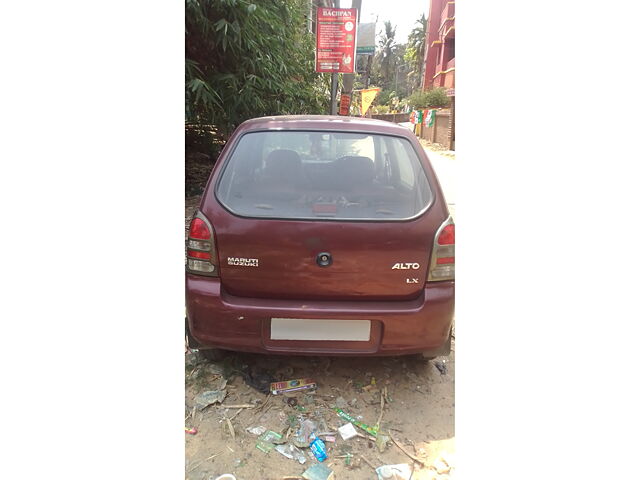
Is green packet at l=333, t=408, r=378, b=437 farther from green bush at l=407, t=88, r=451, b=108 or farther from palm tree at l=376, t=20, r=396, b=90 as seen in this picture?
palm tree at l=376, t=20, r=396, b=90

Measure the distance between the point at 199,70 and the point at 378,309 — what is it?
18.5 ft

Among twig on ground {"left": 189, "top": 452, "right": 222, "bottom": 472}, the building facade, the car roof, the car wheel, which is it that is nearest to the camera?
twig on ground {"left": 189, "top": 452, "right": 222, "bottom": 472}

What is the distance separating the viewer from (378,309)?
2164 mm

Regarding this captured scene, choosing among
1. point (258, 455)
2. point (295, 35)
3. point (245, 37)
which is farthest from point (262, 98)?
point (258, 455)

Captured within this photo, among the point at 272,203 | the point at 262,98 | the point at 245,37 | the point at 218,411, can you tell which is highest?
the point at 245,37

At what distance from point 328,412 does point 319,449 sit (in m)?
0.28

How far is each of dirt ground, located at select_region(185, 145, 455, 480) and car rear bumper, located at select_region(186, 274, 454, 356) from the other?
1.15 ft

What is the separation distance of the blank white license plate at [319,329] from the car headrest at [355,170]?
2.51ft

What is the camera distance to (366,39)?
473 inches

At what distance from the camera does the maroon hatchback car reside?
213 centimetres

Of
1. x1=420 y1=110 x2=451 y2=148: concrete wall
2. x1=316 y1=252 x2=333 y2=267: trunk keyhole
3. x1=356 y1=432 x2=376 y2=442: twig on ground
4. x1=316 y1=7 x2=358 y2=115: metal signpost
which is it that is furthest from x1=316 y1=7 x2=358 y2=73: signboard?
x1=420 y1=110 x2=451 y2=148: concrete wall

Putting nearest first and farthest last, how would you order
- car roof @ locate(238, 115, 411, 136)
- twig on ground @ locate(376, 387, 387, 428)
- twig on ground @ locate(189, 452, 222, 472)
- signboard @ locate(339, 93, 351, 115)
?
twig on ground @ locate(189, 452, 222, 472) → twig on ground @ locate(376, 387, 387, 428) → car roof @ locate(238, 115, 411, 136) → signboard @ locate(339, 93, 351, 115)

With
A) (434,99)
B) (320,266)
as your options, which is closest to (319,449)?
(320,266)

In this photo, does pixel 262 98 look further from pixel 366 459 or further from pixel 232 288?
pixel 366 459
